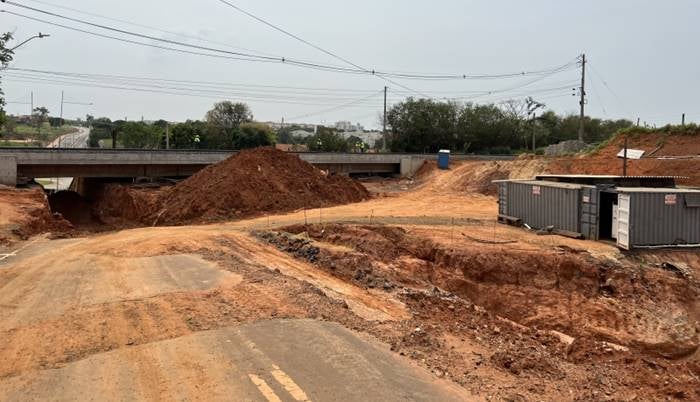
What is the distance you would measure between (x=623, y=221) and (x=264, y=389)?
16.8 m

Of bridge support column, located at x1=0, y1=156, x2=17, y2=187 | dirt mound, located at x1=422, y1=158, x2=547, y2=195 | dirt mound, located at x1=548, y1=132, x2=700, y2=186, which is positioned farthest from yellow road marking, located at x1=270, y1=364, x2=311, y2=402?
dirt mound, located at x1=422, y1=158, x2=547, y2=195

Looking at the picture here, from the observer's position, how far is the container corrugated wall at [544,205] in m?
21.2

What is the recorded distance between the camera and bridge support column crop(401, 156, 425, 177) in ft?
182

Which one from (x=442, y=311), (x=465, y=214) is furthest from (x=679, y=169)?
(x=442, y=311)

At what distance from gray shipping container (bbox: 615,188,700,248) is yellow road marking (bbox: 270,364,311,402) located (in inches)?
630

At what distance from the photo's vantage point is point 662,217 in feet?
63.0

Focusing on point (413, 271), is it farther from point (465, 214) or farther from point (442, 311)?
point (465, 214)

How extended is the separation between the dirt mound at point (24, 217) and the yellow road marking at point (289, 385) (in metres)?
16.1

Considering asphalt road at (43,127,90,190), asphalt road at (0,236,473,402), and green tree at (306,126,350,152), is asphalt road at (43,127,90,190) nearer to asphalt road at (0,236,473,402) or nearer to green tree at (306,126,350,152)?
green tree at (306,126,350,152)

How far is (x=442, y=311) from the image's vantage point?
11820mm

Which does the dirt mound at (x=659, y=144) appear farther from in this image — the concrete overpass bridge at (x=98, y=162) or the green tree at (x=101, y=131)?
the green tree at (x=101, y=131)

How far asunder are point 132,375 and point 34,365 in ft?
4.76

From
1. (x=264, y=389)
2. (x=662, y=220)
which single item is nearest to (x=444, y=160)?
(x=662, y=220)

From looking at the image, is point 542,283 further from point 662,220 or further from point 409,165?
point 409,165
